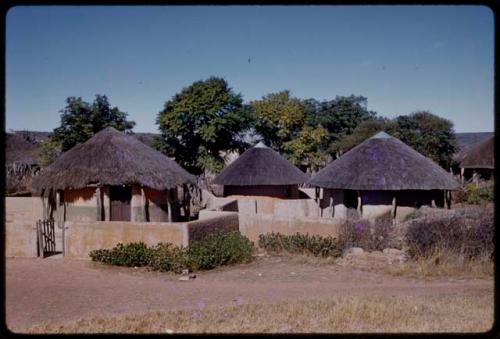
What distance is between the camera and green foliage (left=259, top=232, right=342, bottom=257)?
12.4 meters

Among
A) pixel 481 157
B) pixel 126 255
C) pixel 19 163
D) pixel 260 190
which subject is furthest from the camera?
pixel 19 163

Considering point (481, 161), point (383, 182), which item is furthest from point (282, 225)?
point (481, 161)

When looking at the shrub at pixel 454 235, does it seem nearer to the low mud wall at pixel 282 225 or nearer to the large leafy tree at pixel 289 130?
the low mud wall at pixel 282 225

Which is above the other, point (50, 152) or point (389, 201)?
point (50, 152)

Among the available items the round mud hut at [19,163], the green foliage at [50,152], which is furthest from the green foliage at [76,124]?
the round mud hut at [19,163]

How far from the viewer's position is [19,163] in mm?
33812

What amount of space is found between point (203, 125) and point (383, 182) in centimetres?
1587

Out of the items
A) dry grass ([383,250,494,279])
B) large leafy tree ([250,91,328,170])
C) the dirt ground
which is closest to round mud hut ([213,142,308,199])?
the dirt ground

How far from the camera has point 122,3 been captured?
13.7ft

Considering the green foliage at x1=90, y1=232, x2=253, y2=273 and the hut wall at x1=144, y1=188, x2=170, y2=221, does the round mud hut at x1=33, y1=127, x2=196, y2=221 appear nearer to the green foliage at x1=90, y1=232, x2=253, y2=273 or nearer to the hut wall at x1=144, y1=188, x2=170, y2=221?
the hut wall at x1=144, y1=188, x2=170, y2=221

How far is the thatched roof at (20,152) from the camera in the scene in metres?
34.2

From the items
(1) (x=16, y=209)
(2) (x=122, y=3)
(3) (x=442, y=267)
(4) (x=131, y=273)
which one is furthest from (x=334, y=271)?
(1) (x=16, y=209)

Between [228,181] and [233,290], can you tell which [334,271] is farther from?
[228,181]

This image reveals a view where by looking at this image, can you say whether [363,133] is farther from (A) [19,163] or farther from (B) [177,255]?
(B) [177,255]
